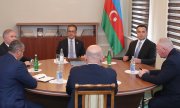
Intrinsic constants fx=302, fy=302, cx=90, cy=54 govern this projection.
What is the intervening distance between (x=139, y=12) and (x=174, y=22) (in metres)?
1.69

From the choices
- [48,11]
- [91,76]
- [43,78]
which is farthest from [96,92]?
[48,11]

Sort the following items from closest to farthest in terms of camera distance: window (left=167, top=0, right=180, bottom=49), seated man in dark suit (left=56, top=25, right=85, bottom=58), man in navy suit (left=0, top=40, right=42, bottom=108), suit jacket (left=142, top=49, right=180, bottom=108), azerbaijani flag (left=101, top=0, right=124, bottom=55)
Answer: man in navy suit (left=0, top=40, right=42, bottom=108), suit jacket (left=142, top=49, right=180, bottom=108), window (left=167, top=0, right=180, bottom=49), seated man in dark suit (left=56, top=25, right=85, bottom=58), azerbaijani flag (left=101, top=0, right=124, bottom=55)

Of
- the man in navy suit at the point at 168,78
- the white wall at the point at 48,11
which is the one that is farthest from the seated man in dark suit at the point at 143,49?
the white wall at the point at 48,11

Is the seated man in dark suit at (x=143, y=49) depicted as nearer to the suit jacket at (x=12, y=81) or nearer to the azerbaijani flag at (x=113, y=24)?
Result: the azerbaijani flag at (x=113, y=24)

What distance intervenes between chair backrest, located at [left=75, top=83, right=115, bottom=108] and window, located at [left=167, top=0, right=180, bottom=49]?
2360mm

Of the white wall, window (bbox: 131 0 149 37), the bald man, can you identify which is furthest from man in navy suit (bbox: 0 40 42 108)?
the white wall

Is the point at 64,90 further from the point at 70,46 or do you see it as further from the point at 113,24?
the point at 113,24

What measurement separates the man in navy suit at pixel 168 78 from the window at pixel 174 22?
1303mm

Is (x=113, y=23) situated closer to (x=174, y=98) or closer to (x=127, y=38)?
(x=127, y=38)

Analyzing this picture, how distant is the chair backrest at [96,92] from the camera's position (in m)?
2.55

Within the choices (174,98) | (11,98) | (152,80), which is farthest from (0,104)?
(174,98)

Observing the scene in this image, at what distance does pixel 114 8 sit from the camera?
653 cm

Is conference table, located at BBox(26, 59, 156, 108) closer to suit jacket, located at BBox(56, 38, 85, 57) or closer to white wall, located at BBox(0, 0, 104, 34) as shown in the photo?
suit jacket, located at BBox(56, 38, 85, 57)

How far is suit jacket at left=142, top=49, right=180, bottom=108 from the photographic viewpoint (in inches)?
126
